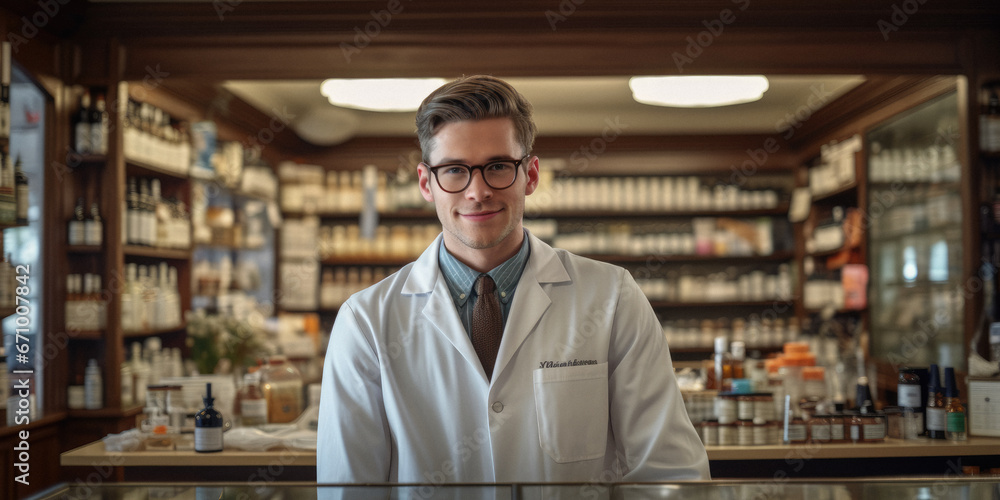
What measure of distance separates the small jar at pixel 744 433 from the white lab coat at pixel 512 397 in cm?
139

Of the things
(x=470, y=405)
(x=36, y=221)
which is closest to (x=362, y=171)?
(x=36, y=221)

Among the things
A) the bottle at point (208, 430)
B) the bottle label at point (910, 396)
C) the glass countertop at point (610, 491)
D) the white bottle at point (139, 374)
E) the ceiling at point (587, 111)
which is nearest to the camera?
the glass countertop at point (610, 491)

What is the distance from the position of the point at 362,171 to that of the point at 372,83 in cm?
250

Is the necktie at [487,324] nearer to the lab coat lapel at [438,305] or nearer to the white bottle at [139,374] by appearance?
the lab coat lapel at [438,305]

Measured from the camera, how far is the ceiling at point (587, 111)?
557 centimetres

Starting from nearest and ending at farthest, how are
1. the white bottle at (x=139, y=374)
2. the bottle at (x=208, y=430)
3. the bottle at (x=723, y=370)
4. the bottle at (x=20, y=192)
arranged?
the bottle at (x=208, y=430) → the bottle at (x=723, y=370) → the bottle at (x=20, y=192) → the white bottle at (x=139, y=374)

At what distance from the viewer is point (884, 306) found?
546 cm

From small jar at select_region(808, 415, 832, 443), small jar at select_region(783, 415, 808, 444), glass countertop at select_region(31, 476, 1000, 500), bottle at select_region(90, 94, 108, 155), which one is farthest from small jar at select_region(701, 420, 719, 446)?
bottle at select_region(90, 94, 108, 155)

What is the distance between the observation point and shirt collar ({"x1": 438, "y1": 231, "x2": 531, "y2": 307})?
180 cm

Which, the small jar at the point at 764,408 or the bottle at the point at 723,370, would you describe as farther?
the bottle at the point at 723,370

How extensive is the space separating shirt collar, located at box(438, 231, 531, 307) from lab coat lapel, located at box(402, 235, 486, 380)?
26 mm

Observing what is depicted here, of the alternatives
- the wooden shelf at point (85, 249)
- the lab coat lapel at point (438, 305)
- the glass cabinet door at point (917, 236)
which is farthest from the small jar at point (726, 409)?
the wooden shelf at point (85, 249)

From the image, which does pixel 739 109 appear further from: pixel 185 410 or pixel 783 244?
pixel 185 410

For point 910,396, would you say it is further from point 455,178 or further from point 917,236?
point 455,178
